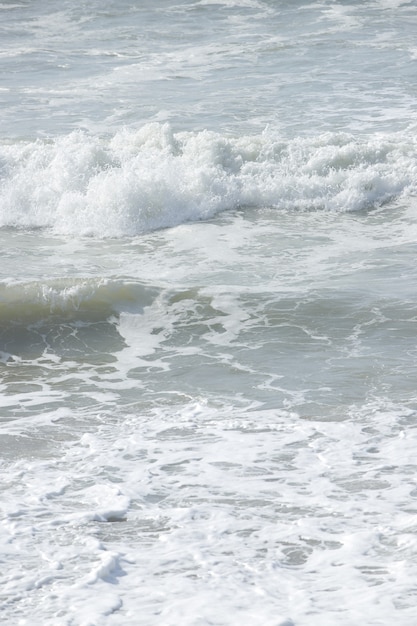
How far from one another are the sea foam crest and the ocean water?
0.04 metres

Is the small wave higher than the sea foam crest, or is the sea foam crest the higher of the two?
the sea foam crest

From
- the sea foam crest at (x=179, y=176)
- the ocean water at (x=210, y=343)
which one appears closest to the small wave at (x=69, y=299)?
the ocean water at (x=210, y=343)

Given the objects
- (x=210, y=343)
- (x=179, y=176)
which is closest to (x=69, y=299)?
(x=210, y=343)

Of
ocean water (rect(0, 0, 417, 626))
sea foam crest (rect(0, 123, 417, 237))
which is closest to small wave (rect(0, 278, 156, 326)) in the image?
ocean water (rect(0, 0, 417, 626))

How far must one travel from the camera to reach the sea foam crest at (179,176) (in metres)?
12.3

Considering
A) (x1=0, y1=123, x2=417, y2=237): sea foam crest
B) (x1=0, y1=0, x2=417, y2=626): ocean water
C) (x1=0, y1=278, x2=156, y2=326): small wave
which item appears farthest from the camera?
(x1=0, y1=123, x2=417, y2=237): sea foam crest

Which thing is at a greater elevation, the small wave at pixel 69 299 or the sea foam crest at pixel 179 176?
the sea foam crest at pixel 179 176

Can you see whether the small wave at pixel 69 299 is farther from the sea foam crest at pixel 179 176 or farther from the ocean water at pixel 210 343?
the sea foam crest at pixel 179 176

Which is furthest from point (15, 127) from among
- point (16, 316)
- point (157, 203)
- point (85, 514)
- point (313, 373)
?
point (85, 514)

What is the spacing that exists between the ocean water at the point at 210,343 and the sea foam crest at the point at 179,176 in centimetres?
4

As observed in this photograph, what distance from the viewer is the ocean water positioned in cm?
466

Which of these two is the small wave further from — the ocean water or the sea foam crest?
the sea foam crest

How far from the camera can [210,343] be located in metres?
8.42

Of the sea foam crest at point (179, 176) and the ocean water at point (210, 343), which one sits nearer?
the ocean water at point (210, 343)
